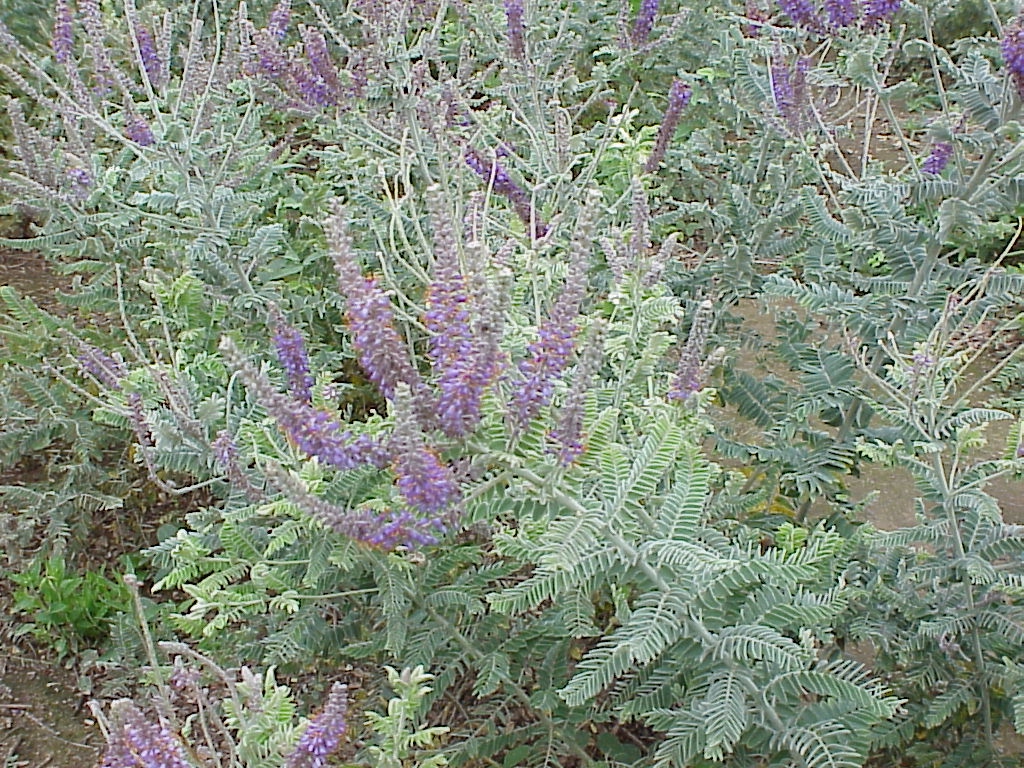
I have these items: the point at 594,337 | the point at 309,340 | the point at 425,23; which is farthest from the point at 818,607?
the point at 425,23

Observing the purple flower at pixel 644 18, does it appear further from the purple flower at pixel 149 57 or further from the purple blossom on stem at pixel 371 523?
the purple blossom on stem at pixel 371 523

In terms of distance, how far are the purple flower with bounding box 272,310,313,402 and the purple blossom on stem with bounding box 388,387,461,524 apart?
67cm

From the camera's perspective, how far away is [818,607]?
2.00m

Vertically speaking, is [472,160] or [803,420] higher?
[472,160]

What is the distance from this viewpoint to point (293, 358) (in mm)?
2178

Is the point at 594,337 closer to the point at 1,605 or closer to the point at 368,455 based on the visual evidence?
the point at 368,455

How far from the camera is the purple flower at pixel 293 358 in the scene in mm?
2150

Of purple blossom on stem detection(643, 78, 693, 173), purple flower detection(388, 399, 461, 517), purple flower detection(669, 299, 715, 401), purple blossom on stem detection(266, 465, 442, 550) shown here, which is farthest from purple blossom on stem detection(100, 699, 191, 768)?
purple blossom on stem detection(643, 78, 693, 173)

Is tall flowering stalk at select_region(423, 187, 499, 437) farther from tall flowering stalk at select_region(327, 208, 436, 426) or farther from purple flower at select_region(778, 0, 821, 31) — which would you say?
purple flower at select_region(778, 0, 821, 31)

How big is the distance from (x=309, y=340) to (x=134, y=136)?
33.7 inches

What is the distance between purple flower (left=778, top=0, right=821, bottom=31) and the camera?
2834 millimetres

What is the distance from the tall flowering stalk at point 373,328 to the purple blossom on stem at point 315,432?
0.33 feet

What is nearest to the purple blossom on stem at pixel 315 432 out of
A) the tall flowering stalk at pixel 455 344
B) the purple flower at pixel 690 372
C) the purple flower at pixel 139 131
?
the tall flowering stalk at pixel 455 344

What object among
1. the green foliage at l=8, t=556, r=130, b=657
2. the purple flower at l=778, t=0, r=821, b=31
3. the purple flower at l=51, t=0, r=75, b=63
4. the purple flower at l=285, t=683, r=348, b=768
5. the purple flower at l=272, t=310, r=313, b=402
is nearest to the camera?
the purple flower at l=285, t=683, r=348, b=768
